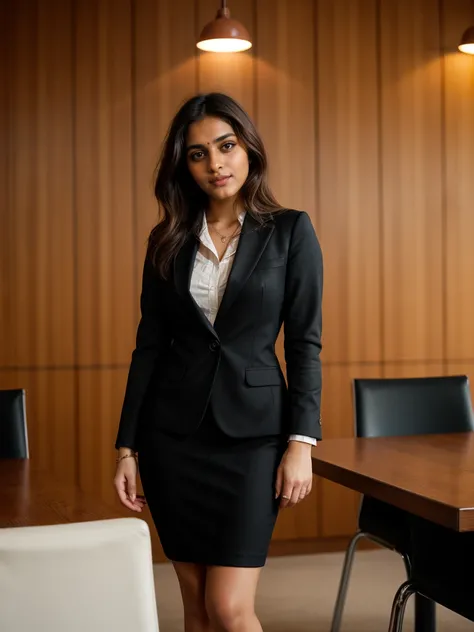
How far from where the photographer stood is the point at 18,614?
1.09 m

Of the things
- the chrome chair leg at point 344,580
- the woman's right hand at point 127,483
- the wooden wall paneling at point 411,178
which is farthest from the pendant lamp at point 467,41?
the woman's right hand at point 127,483

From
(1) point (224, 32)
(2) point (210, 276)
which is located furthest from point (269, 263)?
(1) point (224, 32)

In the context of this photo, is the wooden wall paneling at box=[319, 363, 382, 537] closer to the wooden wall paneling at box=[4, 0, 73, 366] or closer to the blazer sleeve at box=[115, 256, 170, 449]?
the wooden wall paneling at box=[4, 0, 73, 366]

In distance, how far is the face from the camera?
94.3 inches

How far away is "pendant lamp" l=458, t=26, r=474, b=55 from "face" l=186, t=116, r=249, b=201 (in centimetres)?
283

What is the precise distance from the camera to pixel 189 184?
2.55 metres

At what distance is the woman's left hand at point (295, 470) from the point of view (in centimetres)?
229

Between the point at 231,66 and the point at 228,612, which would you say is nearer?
the point at 228,612

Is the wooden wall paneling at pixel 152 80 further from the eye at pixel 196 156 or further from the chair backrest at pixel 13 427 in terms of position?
the eye at pixel 196 156

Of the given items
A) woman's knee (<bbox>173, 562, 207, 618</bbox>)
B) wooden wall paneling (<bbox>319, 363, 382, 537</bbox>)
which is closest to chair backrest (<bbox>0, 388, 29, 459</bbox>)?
woman's knee (<bbox>173, 562, 207, 618</bbox>)

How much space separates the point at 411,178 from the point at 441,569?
118 inches

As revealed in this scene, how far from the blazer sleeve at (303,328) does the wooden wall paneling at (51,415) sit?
2685 mm

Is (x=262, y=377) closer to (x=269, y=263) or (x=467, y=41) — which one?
(x=269, y=263)

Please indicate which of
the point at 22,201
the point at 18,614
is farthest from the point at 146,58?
the point at 18,614
